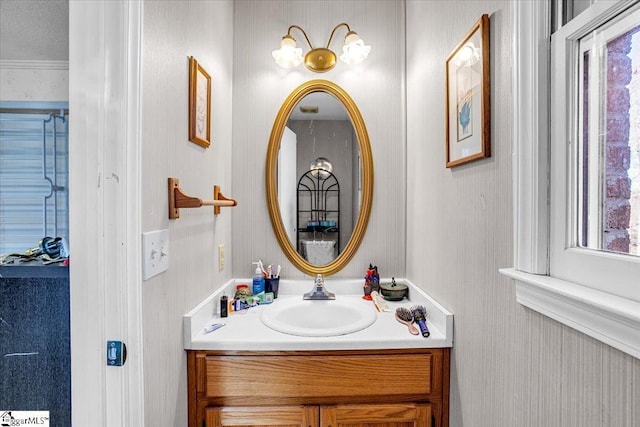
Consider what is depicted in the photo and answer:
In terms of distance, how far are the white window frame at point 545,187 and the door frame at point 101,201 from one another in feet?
2.85

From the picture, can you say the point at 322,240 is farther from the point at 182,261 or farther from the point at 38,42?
the point at 38,42

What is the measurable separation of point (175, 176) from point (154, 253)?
27cm

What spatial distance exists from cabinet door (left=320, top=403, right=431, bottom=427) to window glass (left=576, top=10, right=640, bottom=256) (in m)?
0.82

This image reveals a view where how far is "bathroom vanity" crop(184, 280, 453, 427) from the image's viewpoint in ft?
3.60

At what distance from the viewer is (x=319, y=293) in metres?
1.49

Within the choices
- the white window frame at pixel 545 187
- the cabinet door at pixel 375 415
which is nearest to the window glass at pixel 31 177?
the cabinet door at pixel 375 415

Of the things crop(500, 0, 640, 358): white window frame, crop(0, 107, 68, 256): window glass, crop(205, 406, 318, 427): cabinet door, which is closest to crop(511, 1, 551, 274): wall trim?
crop(500, 0, 640, 358): white window frame

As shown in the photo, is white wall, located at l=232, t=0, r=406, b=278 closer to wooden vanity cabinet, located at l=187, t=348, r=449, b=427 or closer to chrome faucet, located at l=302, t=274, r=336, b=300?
chrome faucet, located at l=302, t=274, r=336, b=300

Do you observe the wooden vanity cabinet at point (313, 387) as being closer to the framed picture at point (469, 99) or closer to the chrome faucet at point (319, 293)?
the chrome faucet at point (319, 293)

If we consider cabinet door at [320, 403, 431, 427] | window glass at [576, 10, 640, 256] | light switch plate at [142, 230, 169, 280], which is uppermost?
window glass at [576, 10, 640, 256]

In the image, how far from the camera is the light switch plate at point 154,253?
79 centimetres

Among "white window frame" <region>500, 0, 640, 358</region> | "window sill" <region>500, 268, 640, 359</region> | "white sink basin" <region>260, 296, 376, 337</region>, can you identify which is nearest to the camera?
"window sill" <region>500, 268, 640, 359</region>

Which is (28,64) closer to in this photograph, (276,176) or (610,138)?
(276,176)

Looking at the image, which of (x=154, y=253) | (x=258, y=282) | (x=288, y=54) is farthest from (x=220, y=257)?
(x=288, y=54)
